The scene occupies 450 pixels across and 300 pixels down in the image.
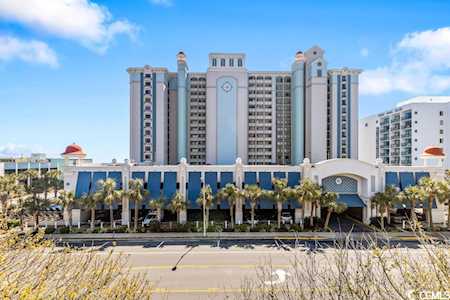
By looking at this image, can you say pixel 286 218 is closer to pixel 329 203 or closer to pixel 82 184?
pixel 329 203

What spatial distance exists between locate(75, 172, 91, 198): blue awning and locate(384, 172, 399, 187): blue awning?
42.8 metres

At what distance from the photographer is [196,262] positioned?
23.8 metres

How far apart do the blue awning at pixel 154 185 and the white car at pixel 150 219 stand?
210cm

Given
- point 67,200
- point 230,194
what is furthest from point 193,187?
point 67,200

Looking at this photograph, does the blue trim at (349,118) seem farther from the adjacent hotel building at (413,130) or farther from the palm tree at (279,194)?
the palm tree at (279,194)

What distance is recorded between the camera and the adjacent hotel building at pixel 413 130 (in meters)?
73.1

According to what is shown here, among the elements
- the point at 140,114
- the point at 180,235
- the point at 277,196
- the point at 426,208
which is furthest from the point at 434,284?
the point at 140,114

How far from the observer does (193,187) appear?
37625mm

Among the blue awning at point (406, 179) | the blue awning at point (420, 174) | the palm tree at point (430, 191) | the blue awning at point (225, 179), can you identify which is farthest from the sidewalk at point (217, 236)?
the blue awning at point (420, 174)

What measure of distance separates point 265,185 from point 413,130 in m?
61.6

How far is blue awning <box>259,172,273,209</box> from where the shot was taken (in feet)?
120

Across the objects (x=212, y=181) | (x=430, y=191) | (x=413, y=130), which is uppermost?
(x=413, y=130)

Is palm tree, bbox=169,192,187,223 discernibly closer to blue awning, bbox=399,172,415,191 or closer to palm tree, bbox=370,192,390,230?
palm tree, bbox=370,192,390,230

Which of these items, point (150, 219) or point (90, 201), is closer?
point (90, 201)
